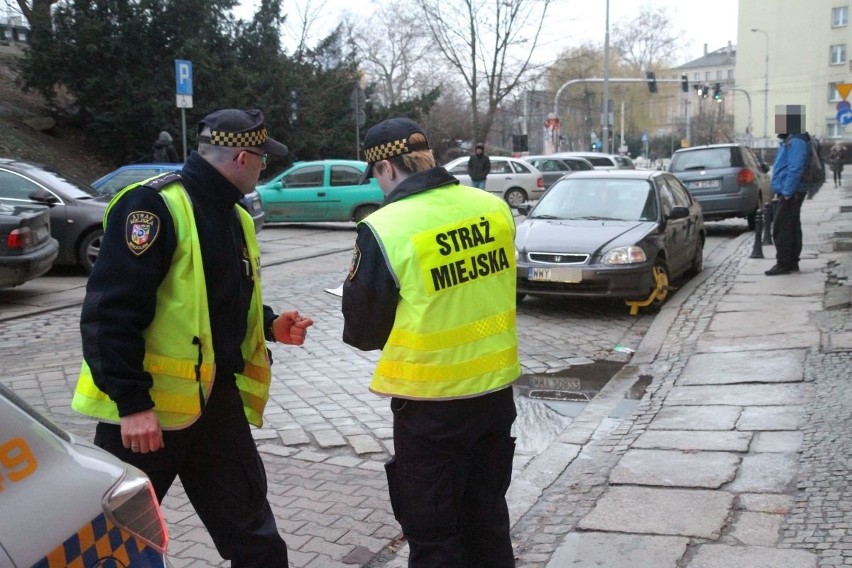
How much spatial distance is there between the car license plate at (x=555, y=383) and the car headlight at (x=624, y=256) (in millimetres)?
2447

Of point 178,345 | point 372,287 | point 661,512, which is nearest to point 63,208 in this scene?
point 661,512

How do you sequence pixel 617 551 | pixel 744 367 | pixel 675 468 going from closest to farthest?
pixel 617 551 → pixel 675 468 → pixel 744 367

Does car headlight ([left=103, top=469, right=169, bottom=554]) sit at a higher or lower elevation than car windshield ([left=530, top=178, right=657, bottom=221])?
lower

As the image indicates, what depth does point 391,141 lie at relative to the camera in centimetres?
297

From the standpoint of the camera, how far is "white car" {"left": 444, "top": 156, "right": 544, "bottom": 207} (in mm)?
25734

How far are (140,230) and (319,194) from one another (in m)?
16.4

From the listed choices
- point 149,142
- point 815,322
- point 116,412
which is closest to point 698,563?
point 116,412

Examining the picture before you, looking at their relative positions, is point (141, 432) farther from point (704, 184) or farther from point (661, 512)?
point (704, 184)

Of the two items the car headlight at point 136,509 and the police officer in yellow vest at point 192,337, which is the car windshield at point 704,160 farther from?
the car headlight at point 136,509

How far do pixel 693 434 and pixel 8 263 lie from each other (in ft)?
24.2

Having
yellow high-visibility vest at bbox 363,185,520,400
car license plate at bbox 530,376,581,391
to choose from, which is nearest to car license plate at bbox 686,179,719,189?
car license plate at bbox 530,376,581,391

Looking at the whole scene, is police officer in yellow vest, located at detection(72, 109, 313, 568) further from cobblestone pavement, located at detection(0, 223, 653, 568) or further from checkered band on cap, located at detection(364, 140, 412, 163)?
cobblestone pavement, located at detection(0, 223, 653, 568)

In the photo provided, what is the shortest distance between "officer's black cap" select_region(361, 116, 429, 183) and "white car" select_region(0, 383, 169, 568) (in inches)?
52.3

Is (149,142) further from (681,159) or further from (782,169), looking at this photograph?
(782,169)
